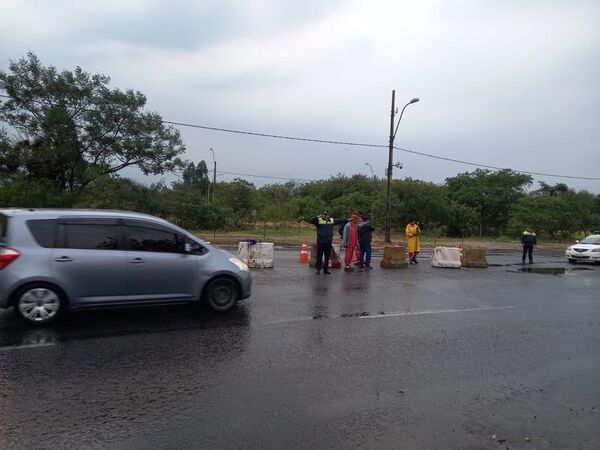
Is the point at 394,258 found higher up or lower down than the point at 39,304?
higher up

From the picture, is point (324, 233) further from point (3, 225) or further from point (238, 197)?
point (238, 197)

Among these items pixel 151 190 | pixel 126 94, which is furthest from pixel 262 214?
pixel 126 94

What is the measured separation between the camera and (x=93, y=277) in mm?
6961

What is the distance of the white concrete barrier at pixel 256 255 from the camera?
1472 centimetres

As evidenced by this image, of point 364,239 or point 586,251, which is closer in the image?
point 364,239

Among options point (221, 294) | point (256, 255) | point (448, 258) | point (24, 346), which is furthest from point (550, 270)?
point (24, 346)

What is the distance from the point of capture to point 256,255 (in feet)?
48.4

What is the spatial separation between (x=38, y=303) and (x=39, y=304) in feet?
0.06

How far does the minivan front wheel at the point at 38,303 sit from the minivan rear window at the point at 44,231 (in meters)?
0.60

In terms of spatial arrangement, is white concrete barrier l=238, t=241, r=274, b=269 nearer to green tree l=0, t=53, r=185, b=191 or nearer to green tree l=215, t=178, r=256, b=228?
green tree l=0, t=53, r=185, b=191

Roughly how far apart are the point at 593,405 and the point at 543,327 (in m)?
3.43

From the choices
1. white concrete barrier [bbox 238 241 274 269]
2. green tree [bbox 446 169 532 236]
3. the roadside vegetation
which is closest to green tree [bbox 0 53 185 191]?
the roadside vegetation

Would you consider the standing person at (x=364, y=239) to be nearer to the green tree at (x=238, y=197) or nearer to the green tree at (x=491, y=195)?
the green tree at (x=238, y=197)

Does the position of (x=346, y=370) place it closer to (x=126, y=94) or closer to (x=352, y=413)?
(x=352, y=413)
